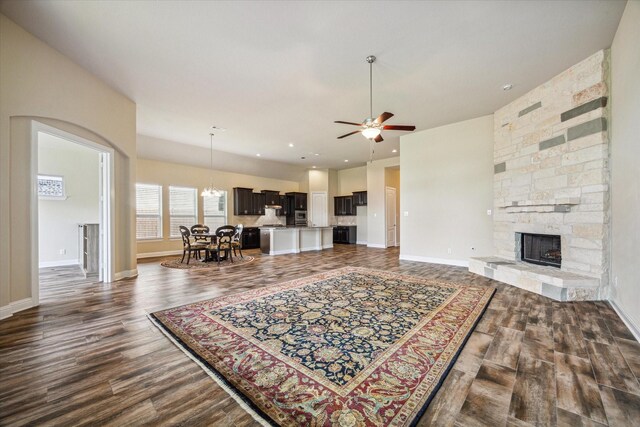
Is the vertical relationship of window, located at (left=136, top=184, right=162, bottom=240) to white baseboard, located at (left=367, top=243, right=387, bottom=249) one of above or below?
above

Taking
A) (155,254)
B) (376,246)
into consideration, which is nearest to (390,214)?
(376,246)

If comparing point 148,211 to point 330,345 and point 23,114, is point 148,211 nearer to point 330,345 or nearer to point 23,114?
point 23,114

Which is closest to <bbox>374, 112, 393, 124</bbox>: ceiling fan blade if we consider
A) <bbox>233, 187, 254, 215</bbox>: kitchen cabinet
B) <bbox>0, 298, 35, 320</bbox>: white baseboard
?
<bbox>0, 298, 35, 320</bbox>: white baseboard

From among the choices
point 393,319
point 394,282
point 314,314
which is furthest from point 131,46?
point 394,282

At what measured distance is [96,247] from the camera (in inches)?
211

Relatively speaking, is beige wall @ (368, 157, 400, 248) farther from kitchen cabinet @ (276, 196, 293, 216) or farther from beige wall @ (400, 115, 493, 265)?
kitchen cabinet @ (276, 196, 293, 216)

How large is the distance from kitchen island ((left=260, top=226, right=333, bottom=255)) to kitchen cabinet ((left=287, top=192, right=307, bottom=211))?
246 centimetres

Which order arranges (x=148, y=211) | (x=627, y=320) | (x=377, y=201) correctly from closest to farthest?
(x=627, y=320), (x=148, y=211), (x=377, y=201)

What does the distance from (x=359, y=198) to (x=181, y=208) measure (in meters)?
7.00

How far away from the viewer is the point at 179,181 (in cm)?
859

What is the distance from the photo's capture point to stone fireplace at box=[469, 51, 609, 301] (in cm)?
356

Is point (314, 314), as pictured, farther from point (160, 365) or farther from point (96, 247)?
point (96, 247)

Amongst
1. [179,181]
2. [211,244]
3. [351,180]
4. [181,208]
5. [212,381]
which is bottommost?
[212,381]

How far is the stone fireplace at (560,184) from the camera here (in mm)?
3557
